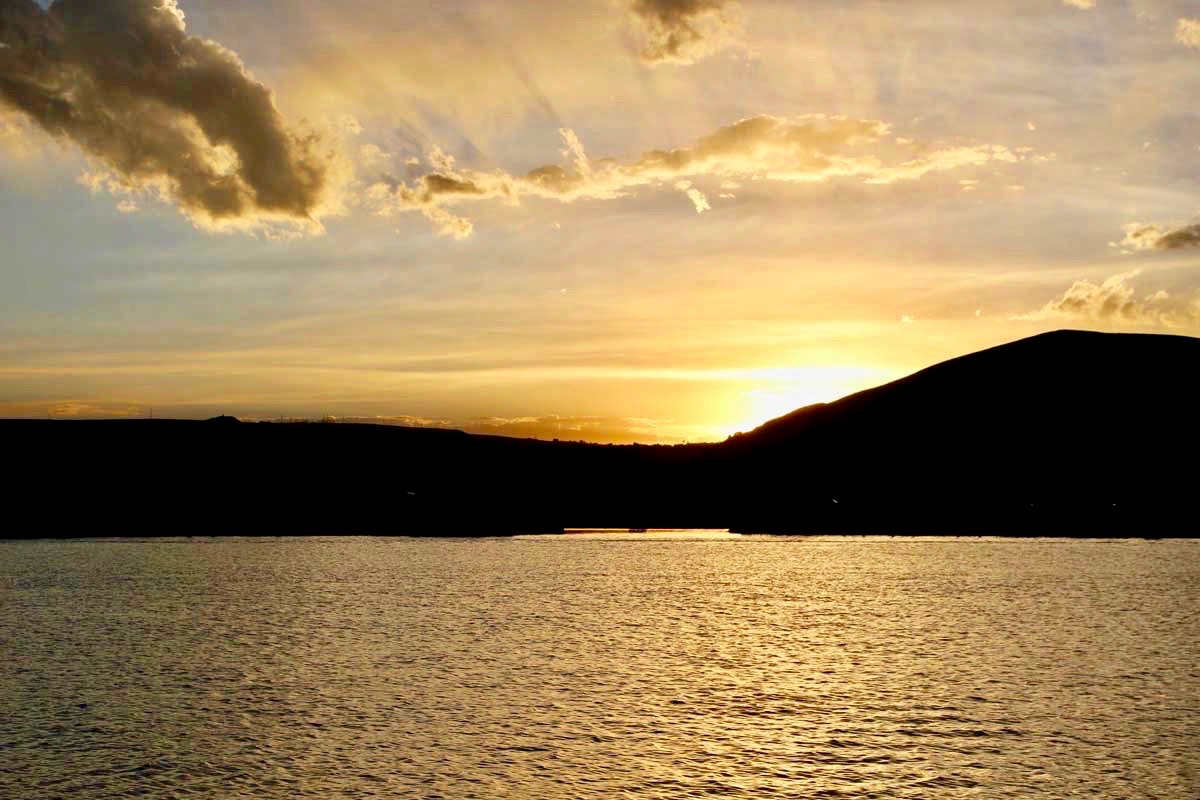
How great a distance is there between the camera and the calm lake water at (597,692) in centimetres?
3775

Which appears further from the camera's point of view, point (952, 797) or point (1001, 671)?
point (1001, 671)

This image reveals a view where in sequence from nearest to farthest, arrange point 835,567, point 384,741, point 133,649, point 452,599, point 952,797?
1. point 952,797
2. point 384,741
3. point 133,649
4. point 452,599
5. point 835,567

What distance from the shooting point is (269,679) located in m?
58.3

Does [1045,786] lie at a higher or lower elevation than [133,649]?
higher

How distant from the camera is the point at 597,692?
5475cm

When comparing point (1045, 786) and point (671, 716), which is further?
point (671, 716)

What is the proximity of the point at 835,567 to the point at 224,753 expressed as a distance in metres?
123

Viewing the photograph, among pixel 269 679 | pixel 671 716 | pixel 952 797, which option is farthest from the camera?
pixel 269 679

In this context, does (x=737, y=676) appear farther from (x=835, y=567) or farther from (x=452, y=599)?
(x=835, y=567)

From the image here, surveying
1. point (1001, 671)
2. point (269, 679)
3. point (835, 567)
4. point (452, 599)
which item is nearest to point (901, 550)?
point (835, 567)

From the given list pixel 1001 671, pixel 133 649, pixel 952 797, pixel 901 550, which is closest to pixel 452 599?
→ pixel 133 649

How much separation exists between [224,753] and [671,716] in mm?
18420

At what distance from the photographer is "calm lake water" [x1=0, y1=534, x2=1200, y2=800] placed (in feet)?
124

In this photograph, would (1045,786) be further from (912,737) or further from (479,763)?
(479,763)
